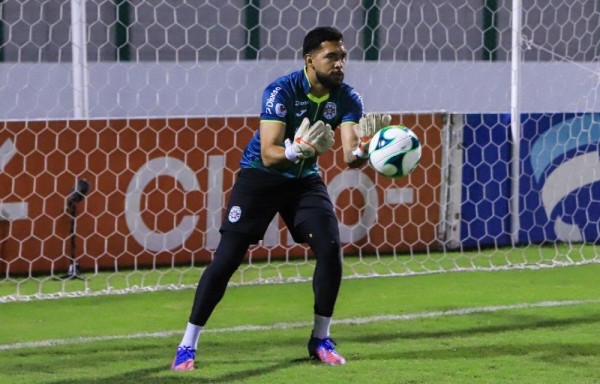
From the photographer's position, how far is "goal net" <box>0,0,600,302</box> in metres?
9.96

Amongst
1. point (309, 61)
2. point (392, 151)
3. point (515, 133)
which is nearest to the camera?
point (392, 151)

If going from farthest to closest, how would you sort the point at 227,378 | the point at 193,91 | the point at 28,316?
1. the point at 193,91
2. the point at 28,316
3. the point at 227,378

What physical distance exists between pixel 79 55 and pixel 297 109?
3843 mm

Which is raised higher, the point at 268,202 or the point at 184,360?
the point at 268,202

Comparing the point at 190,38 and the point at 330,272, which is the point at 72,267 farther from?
the point at 190,38

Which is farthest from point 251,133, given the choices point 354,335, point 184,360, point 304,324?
point 184,360

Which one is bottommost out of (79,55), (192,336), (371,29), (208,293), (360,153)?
(192,336)

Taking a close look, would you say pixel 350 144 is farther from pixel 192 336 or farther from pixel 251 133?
pixel 251 133

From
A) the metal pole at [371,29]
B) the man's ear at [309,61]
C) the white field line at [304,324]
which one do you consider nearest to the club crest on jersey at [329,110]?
the man's ear at [309,61]

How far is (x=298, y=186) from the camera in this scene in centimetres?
657

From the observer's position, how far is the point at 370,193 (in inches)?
426

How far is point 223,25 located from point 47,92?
2.24 metres

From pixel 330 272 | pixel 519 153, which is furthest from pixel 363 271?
pixel 330 272

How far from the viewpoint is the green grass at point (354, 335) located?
244 inches
